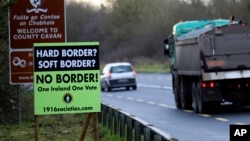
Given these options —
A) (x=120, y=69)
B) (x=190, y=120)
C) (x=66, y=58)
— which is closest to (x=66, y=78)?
(x=66, y=58)

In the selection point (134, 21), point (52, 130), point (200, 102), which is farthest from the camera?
point (134, 21)

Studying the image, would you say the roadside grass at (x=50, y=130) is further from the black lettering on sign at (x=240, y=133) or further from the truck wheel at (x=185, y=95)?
the black lettering on sign at (x=240, y=133)

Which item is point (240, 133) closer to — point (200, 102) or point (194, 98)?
point (200, 102)

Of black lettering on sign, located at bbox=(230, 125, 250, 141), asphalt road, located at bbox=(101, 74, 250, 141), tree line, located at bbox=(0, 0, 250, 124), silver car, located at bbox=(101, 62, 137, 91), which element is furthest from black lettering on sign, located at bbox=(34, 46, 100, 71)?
tree line, located at bbox=(0, 0, 250, 124)

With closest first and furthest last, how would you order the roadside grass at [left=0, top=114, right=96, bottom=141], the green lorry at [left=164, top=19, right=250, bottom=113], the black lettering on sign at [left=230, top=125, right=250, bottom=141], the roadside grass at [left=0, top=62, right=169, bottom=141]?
the black lettering on sign at [left=230, top=125, right=250, bottom=141] → the roadside grass at [left=0, top=62, right=169, bottom=141] → the roadside grass at [left=0, top=114, right=96, bottom=141] → the green lorry at [left=164, top=19, right=250, bottom=113]

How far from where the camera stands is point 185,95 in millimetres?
25781

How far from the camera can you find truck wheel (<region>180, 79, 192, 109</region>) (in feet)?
84.3

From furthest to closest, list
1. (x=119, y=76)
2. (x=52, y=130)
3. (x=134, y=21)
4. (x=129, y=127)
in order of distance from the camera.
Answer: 1. (x=134, y=21)
2. (x=119, y=76)
3. (x=52, y=130)
4. (x=129, y=127)

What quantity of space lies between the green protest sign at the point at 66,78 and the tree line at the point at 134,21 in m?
46.4

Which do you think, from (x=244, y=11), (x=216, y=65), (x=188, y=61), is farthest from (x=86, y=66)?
(x=244, y=11)

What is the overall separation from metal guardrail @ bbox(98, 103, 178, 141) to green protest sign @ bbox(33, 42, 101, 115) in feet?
3.20

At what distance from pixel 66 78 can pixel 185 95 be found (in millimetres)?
14762

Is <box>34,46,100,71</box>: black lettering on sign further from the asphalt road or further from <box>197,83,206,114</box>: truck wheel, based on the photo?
<box>197,83,206,114</box>: truck wheel

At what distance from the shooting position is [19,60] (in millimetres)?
18578
